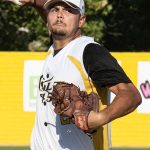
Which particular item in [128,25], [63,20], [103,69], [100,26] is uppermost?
[63,20]

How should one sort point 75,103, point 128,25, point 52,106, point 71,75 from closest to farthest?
point 75,103 → point 71,75 → point 52,106 → point 128,25

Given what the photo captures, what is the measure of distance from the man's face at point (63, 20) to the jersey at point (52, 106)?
0.28ft

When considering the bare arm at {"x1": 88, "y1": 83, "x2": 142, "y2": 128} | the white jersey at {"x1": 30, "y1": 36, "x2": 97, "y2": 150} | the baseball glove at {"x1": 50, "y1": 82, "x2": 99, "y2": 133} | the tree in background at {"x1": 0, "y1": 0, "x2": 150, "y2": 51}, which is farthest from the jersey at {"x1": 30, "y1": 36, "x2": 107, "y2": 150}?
the tree in background at {"x1": 0, "y1": 0, "x2": 150, "y2": 51}

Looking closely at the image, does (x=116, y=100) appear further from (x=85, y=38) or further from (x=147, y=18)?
(x=147, y=18)

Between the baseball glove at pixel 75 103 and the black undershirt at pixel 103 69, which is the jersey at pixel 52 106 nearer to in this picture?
the black undershirt at pixel 103 69

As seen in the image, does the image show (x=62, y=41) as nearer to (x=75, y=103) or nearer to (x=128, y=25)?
(x=75, y=103)

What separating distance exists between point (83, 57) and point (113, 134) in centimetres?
1039

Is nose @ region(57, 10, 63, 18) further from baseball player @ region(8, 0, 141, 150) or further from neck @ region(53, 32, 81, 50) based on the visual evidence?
neck @ region(53, 32, 81, 50)

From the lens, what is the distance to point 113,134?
1420cm

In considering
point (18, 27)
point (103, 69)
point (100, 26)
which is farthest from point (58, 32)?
point (18, 27)

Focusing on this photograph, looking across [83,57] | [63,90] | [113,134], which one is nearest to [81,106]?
[63,90]

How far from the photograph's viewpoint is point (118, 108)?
3.44 meters

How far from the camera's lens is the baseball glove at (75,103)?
3467mm

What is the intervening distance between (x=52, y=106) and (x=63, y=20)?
551 millimetres
